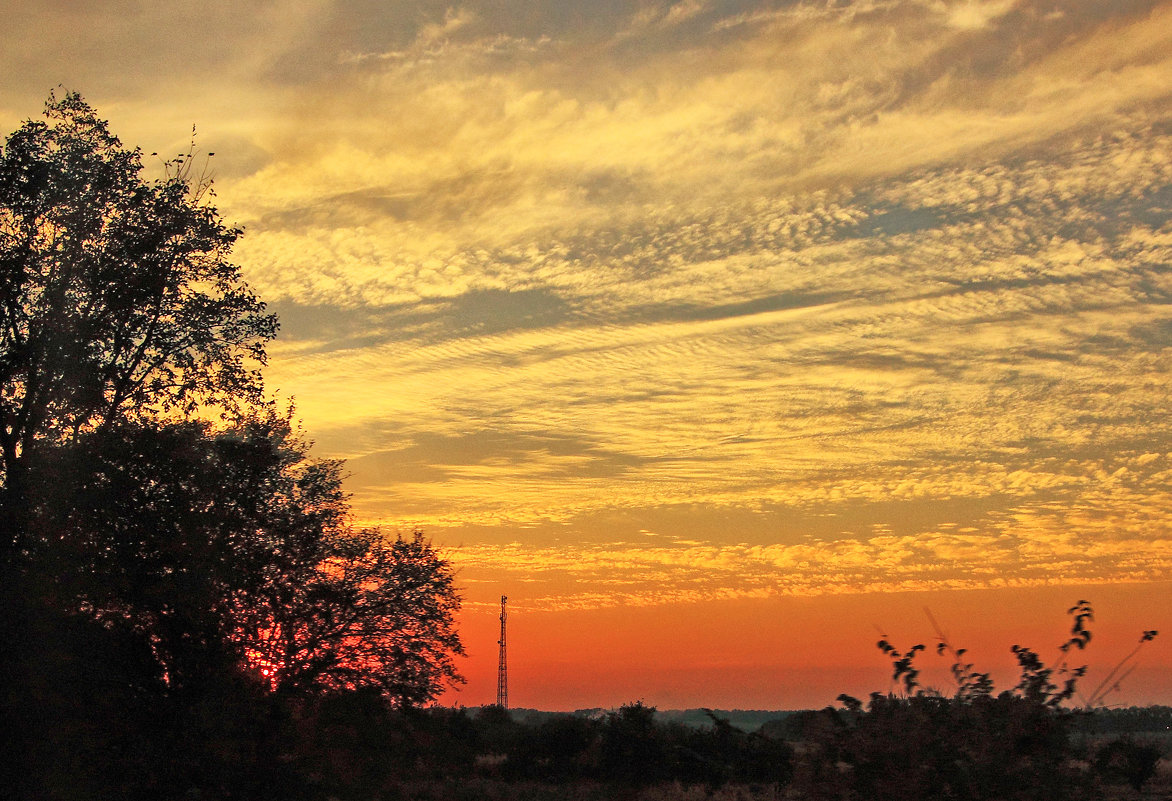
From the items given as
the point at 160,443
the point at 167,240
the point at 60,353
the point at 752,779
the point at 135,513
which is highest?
the point at 167,240

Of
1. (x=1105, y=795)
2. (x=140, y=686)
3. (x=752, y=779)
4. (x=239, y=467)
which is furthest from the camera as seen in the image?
(x=752, y=779)

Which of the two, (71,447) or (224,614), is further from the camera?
(71,447)

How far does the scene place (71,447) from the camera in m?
22.7

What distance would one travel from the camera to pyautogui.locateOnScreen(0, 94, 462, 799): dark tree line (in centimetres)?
2008

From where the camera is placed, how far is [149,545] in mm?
20828

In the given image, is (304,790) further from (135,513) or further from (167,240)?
(167,240)

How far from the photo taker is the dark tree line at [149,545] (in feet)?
65.9

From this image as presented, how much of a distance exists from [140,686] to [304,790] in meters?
3.83

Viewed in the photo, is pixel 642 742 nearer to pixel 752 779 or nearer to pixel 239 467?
pixel 752 779

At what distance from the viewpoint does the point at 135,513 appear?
21.2 metres

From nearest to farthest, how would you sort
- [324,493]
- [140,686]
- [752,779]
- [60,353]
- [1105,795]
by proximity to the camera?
[1105,795] < [140,686] < [60,353] < [324,493] < [752,779]

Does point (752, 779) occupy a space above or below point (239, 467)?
below

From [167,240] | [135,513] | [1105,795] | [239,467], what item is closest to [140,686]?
[135,513]

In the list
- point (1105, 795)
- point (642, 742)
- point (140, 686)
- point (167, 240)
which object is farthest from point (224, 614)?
point (642, 742)
